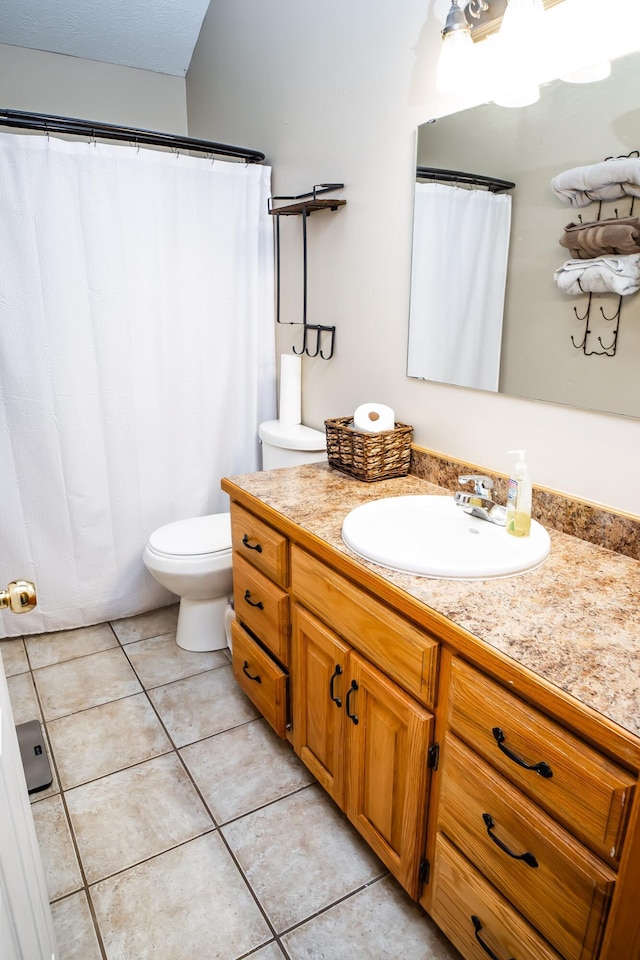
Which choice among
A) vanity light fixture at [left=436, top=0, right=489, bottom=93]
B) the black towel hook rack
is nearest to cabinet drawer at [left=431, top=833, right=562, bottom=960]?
the black towel hook rack

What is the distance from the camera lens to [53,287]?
7.20 feet

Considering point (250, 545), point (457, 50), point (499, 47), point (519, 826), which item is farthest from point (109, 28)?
point (519, 826)

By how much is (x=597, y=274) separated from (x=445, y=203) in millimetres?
544

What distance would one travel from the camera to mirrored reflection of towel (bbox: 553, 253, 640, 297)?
1243 millimetres

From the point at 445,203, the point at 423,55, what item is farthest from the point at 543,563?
the point at 423,55

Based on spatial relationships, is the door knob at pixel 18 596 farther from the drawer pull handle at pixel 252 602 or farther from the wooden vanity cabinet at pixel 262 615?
the drawer pull handle at pixel 252 602

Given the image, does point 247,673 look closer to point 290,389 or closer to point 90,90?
point 290,389

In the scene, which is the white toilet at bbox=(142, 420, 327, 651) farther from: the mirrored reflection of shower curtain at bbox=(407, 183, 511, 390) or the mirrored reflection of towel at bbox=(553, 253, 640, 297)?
the mirrored reflection of towel at bbox=(553, 253, 640, 297)

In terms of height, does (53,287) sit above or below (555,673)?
above

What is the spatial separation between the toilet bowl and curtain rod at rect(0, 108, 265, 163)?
1.40 m

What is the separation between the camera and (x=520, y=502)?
4.48 ft

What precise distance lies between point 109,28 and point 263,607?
8.43 feet

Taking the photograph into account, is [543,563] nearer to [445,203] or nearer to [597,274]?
[597,274]

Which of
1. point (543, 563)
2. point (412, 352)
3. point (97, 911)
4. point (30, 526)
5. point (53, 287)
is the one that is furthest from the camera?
point (30, 526)
